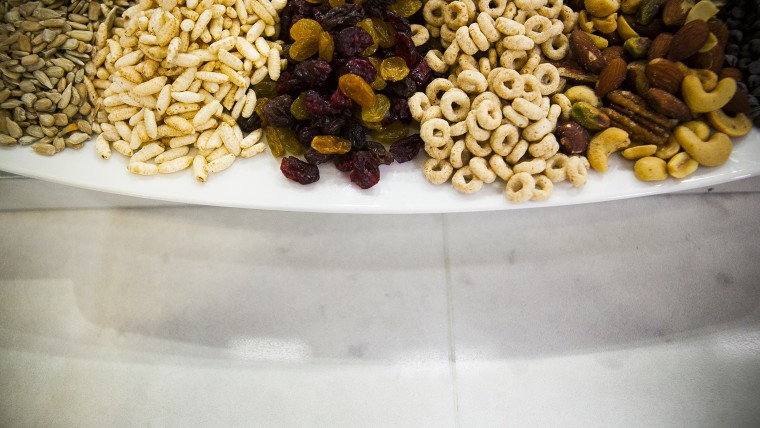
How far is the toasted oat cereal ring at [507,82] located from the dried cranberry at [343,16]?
0.94ft

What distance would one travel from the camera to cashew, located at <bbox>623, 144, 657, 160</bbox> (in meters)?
0.91

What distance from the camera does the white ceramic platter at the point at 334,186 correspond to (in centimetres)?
92

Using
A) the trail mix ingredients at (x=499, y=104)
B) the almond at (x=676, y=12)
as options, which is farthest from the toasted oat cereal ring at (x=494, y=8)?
the almond at (x=676, y=12)

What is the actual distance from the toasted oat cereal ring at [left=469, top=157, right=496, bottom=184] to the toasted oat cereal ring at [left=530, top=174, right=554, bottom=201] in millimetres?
83

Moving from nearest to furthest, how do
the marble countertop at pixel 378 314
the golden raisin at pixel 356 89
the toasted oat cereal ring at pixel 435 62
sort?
1. the golden raisin at pixel 356 89
2. the toasted oat cereal ring at pixel 435 62
3. the marble countertop at pixel 378 314

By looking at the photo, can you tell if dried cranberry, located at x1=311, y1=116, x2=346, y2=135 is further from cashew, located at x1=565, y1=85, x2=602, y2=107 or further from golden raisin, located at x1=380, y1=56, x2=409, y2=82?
cashew, located at x1=565, y1=85, x2=602, y2=107

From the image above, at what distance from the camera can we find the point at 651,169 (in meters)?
0.91

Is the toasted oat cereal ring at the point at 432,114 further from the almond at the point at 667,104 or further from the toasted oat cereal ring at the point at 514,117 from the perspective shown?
the almond at the point at 667,104

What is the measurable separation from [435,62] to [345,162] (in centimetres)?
27

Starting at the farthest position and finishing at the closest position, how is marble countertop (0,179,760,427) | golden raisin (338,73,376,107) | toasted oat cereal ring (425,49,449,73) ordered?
1. marble countertop (0,179,760,427)
2. toasted oat cereal ring (425,49,449,73)
3. golden raisin (338,73,376,107)

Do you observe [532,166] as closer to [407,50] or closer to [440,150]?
[440,150]

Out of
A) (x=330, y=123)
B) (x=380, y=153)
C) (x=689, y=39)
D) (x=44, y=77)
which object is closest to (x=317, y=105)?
(x=330, y=123)

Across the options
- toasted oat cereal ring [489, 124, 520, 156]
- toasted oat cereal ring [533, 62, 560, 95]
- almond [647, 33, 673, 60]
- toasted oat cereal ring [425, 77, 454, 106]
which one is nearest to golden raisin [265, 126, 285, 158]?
toasted oat cereal ring [425, 77, 454, 106]

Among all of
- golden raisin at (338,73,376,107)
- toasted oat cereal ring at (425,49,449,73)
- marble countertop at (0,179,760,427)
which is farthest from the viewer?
marble countertop at (0,179,760,427)
